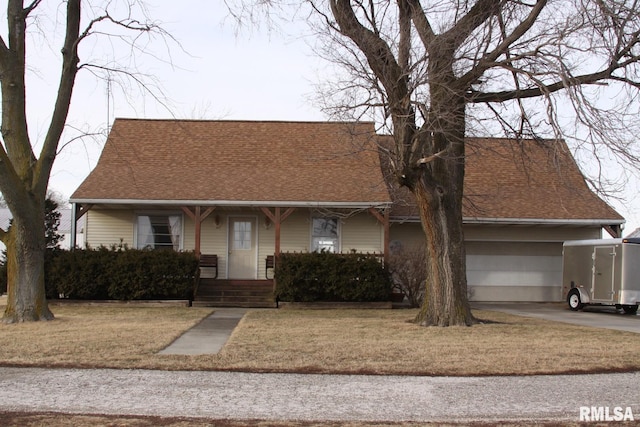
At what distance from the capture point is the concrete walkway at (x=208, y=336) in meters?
11.4

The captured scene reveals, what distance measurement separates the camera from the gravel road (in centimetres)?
744

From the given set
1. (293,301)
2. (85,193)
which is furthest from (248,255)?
(85,193)

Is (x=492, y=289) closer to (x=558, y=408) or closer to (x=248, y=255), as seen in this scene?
(x=248, y=255)

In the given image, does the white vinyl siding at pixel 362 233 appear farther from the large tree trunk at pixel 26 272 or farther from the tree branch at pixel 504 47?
the large tree trunk at pixel 26 272

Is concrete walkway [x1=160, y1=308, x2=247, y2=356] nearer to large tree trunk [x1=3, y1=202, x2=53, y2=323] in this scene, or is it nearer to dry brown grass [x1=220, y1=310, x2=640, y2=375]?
dry brown grass [x1=220, y1=310, x2=640, y2=375]

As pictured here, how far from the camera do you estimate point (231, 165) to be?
2289 cm

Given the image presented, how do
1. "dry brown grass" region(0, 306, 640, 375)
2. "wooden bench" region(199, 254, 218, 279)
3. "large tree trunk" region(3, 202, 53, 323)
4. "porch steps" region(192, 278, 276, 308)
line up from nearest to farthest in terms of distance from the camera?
"dry brown grass" region(0, 306, 640, 375) → "large tree trunk" region(3, 202, 53, 323) → "porch steps" region(192, 278, 276, 308) → "wooden bench" region(199, 254, 218, 279)

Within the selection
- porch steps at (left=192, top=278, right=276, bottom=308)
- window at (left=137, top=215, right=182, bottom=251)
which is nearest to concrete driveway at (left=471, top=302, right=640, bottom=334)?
porch steps at (left=192, top=278, right=276, bottom=308)

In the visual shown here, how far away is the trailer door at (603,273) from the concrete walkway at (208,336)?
10.4 metres

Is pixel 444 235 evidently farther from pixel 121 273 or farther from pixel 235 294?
pixel 121 273

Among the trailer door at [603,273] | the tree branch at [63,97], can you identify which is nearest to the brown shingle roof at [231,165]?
the tree branch at [63,97]

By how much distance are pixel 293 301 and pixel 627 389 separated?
11949 mm

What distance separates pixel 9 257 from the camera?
1558cm

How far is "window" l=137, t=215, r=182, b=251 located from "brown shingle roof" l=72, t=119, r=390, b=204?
140 centimetres
